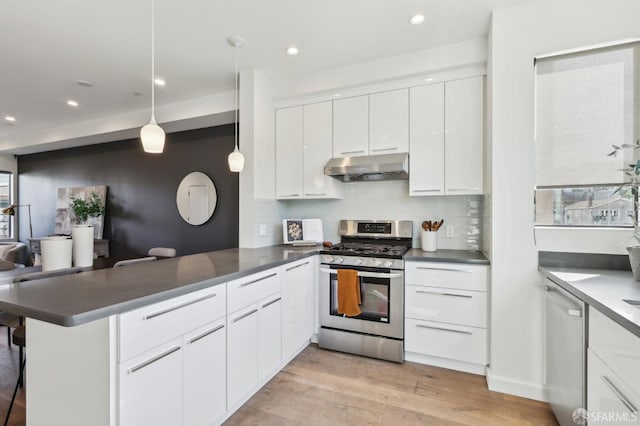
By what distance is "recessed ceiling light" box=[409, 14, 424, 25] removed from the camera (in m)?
2.24

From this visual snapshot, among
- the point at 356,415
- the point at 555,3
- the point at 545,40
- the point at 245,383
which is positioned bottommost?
the point at 356,415

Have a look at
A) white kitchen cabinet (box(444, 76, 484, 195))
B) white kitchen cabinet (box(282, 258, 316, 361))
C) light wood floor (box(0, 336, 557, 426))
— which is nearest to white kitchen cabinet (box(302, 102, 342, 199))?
white kitchen cabinet (box(282, 258, 316, 361))

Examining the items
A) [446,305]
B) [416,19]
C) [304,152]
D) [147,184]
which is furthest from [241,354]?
[147,184]

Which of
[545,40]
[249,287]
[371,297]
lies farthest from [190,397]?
[545,40]

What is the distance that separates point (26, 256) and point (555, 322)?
24.9ft

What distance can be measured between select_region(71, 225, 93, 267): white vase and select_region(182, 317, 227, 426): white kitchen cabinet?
1.69 meters

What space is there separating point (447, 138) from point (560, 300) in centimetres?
154

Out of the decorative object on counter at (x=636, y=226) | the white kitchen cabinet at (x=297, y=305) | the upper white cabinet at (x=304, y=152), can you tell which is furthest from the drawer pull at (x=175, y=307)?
the decorative object on counter at (x=636, y=226)

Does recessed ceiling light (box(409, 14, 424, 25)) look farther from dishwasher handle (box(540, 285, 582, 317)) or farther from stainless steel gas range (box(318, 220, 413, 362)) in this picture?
dishwasher handle (box(540, 285, 582, 317))

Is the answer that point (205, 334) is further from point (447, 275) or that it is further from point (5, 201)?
point (5, 201)

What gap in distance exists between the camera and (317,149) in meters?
3.20

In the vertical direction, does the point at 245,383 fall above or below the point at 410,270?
below

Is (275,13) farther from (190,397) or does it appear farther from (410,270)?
(190,397)

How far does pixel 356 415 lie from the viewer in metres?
1.89
